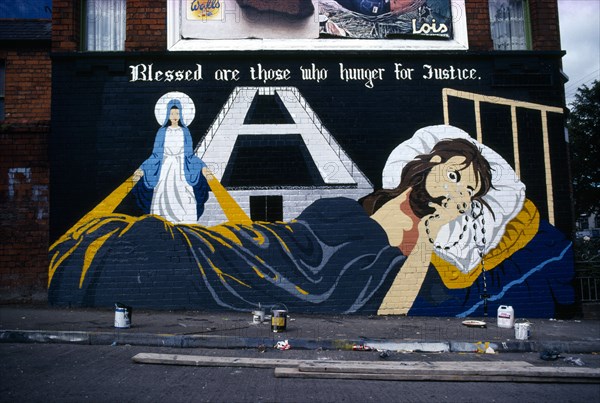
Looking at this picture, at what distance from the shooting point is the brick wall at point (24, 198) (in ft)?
34.3

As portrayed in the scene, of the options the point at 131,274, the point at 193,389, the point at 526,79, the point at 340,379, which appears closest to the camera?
the point at 193,389

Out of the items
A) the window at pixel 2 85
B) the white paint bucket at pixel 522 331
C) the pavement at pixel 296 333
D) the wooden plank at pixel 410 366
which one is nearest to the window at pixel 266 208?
the pavement at pixel 296 333

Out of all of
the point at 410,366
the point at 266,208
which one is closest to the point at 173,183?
the point at 266,208

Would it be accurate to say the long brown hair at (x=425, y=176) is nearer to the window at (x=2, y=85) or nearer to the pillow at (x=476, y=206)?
the pillow at (x=476, y=206)

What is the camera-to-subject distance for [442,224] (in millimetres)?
10352

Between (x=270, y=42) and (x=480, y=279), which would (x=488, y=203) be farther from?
(x=270, y=42)

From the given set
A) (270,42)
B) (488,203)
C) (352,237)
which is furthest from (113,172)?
(488,203)

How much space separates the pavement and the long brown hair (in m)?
2.37

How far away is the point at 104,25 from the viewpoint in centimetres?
1082

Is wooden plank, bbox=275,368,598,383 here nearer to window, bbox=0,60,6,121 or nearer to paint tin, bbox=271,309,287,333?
paint tin, bbox=271,309,287,333

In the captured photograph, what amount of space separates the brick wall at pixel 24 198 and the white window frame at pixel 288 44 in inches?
129

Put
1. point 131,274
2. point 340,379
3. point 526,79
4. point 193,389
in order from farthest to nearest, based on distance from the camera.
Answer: point 526,79, point 131,274, point 340,379, point 193,389

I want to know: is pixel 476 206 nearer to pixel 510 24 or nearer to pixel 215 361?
pixel 510 24

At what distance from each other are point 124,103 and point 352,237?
18.3 ft
